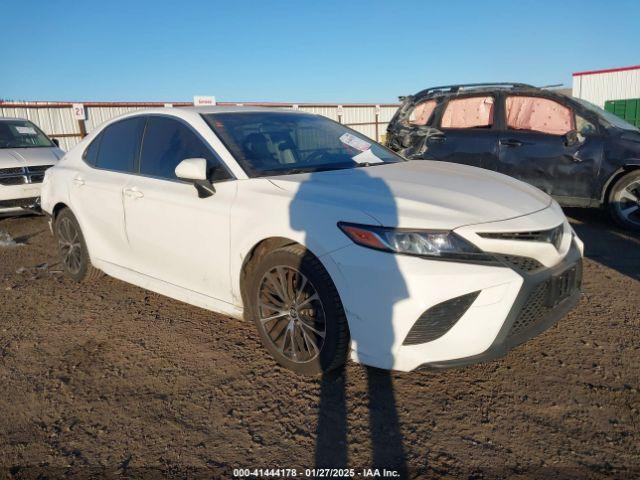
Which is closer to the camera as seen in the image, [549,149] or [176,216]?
[176,216]

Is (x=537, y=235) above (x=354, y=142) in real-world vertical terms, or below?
below

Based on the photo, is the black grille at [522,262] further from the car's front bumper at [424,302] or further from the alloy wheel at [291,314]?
the alloy wheel at [291,314]

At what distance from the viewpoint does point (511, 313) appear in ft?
7.71

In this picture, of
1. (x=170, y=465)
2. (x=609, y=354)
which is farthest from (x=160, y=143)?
(x=609, y=354)

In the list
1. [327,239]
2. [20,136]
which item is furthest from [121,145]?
[20,136]

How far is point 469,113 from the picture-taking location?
6777 mm

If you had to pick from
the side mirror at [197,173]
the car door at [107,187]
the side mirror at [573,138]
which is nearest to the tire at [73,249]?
the car door at [107,187]

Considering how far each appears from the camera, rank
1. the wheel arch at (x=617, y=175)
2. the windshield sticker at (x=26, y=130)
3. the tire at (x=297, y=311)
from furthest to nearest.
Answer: the windshield sticker at (x=26, y=130)
the wheel arch at (x=617, y=175)
the tire at (x=297, y=311)

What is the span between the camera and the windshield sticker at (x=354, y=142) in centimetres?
371

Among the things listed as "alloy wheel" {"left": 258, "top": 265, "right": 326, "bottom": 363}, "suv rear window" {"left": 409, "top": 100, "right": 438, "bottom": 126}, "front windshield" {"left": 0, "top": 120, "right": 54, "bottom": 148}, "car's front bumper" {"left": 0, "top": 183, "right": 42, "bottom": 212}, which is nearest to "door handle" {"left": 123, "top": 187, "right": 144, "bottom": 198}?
"alloy wheel" {"left": 258, "top": 265, "right": 326, "bottom": 363}

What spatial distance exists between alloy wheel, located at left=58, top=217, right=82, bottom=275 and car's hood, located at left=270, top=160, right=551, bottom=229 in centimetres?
248

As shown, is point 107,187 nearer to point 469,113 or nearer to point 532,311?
point 532,311

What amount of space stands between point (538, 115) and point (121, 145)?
16.8 ft

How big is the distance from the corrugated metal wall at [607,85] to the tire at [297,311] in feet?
92.7
